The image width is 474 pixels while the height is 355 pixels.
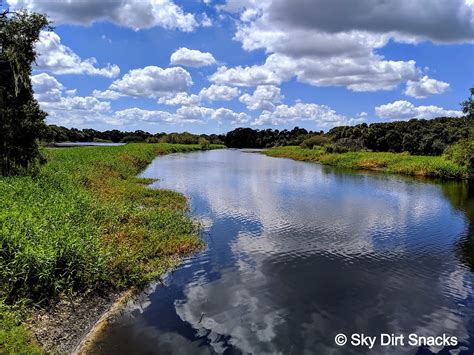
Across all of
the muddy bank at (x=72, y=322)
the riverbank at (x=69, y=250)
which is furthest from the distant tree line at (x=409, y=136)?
the muddy bank at (x=72, y=322)

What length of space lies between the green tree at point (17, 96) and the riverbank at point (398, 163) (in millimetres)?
43728

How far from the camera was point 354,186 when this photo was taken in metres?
37.7

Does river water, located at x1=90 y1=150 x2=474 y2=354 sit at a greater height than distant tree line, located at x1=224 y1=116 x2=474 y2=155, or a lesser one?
lesser

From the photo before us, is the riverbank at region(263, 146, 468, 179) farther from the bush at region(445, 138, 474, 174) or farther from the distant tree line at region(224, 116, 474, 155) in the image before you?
the distant tree line at region(224, 116, 474, 155)

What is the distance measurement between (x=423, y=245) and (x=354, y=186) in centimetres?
2008

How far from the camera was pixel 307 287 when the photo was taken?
12.8 meters

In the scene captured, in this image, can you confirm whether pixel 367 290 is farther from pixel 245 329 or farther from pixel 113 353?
pixel 113 353

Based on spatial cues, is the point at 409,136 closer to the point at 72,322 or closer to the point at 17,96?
the point at 17,96

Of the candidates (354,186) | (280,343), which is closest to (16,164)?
(280,343)

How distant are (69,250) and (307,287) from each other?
7.23 metres

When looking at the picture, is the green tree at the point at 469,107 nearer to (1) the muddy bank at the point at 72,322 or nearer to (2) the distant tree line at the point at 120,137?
(1) the muddy bank at the point at 72,322

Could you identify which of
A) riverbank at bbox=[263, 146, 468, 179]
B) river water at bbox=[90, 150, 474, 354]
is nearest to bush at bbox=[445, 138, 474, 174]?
riverbank at bbox=[263, 146, 468, 179]

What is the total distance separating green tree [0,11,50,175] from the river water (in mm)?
10641

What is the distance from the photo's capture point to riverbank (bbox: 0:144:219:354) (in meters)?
9.38
